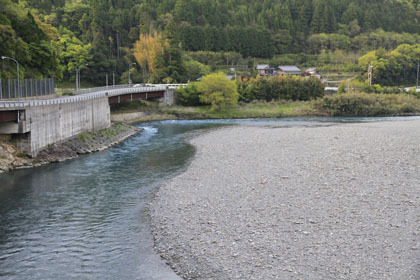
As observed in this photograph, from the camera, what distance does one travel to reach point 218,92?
7606 cm

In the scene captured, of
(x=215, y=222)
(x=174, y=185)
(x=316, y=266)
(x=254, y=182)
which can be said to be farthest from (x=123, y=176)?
(x=316, y=266)

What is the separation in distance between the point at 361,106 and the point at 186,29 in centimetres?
7391

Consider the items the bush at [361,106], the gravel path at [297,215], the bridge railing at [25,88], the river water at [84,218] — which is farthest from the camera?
the bush at [361,106]

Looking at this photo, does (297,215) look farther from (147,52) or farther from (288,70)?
(288,70)

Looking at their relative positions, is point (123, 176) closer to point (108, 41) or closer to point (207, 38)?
point (108, 41)

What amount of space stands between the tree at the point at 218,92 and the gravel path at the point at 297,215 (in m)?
41.1

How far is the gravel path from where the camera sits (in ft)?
53.2

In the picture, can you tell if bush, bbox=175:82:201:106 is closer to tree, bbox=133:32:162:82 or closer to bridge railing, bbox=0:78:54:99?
tree, bbox=133:32:162:82

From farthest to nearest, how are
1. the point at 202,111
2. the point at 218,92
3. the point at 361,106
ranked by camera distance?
the point at 202,111 → the point at 361,106 → the point at 218,92

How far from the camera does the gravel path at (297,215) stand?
1622 cm

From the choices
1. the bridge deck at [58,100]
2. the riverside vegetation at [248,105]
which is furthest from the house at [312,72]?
the bridge deck at [58,100]

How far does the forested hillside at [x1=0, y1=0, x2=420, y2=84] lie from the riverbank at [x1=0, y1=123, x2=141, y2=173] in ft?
50.4

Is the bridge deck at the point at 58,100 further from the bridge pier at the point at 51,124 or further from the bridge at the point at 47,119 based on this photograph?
the bridge pier at the point at 51,124

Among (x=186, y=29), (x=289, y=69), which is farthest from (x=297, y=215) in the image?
(x=186, y=29)
